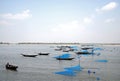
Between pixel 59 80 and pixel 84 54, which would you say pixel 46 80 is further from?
pixel 84 54

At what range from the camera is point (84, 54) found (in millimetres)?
99312

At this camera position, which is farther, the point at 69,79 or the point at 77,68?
the point at 77,68

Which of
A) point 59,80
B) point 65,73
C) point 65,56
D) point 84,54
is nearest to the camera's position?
point 59,80

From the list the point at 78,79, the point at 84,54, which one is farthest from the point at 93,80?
the point at 84,54

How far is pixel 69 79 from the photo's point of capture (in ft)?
112

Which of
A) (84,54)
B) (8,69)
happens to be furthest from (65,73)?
(84,54)

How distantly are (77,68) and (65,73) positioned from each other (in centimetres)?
632

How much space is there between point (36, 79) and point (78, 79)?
7.22 metres

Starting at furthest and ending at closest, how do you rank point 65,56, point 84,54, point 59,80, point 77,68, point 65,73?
point 84,54
point 65,56
point 77,68
point 65,73
point 59,80

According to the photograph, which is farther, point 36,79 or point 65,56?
point 65,56

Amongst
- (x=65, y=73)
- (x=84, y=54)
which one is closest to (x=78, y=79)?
(x=65, y=73)

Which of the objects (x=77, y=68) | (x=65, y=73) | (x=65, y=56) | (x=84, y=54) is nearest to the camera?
(x=65, y=73)

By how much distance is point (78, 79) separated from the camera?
3447 centimetres

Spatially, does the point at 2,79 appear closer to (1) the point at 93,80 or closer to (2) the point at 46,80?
(2) the point at 46,80
